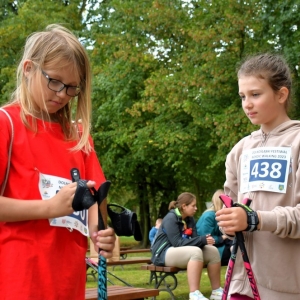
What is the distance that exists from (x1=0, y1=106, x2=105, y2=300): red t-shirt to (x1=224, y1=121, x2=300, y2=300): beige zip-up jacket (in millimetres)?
908

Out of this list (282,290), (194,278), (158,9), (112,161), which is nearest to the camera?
(282,290)

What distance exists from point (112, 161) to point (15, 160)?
20299 mm

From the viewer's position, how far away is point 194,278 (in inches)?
339

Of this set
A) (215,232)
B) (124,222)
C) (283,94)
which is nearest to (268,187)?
(283,94)

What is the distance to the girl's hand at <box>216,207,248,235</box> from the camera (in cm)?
276

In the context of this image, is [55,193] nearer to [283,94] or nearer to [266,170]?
[266,170]

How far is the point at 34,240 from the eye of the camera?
2420 millimetres

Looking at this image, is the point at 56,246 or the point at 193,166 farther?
the point at 193,166

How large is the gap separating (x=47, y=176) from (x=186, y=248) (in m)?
6.69

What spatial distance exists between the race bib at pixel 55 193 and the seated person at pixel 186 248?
6309 millimetres

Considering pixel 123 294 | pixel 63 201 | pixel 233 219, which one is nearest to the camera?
pixel 63 201

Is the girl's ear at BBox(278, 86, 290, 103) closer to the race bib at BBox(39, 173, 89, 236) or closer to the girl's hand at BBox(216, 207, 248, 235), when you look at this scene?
the girl's hand at BBox(216, 207, 248, 235)

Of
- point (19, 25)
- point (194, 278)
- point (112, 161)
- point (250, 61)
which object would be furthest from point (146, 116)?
point (250, 61)

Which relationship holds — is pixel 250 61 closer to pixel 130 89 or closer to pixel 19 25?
pixel 130 89
